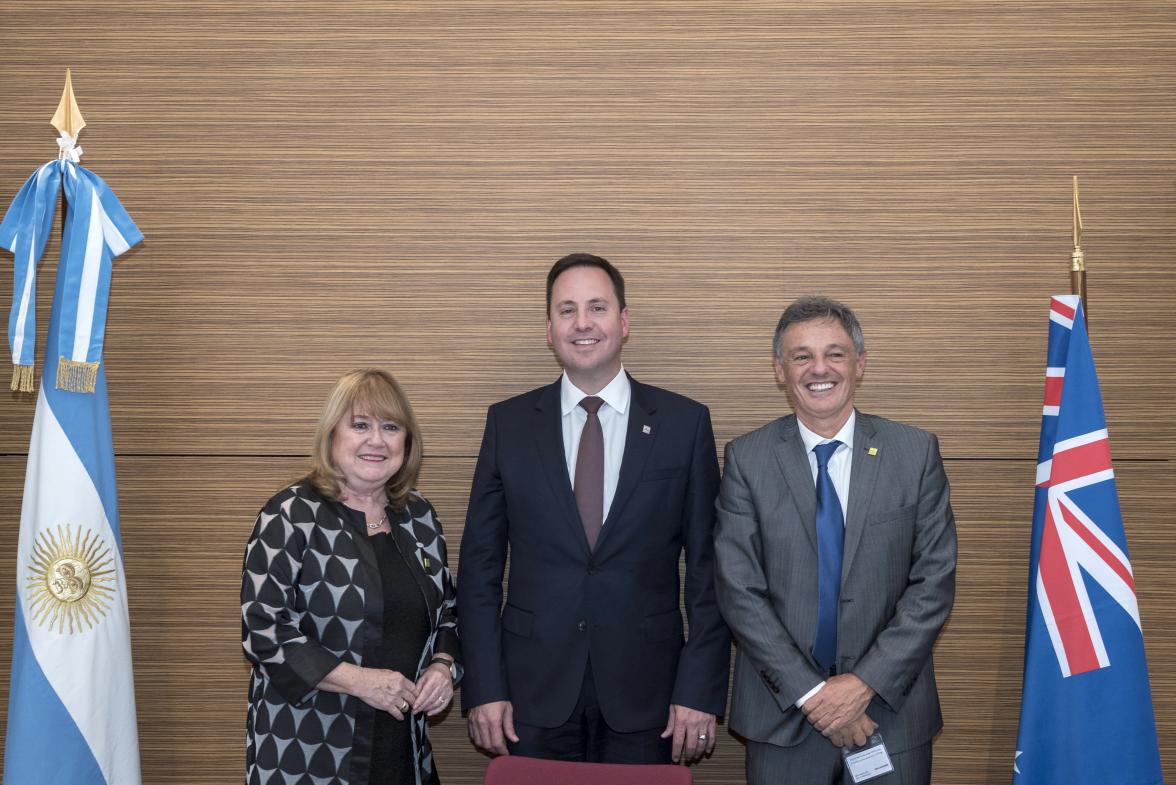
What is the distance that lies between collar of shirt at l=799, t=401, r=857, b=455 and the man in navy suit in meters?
0.30

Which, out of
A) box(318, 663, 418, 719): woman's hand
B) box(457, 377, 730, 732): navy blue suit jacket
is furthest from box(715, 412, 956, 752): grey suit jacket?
box(318, 663, 418, 719): woman's hand

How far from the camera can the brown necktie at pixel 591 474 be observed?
2.73 m

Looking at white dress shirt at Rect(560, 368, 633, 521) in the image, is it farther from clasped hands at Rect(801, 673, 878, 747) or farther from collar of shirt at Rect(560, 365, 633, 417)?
clasped hands at Rect(801, 673, 878, 747)

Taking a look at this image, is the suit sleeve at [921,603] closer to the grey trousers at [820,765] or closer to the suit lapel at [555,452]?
the grey trousers at [820,765]

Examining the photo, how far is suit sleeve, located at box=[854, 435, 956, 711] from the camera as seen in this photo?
242 centimetres

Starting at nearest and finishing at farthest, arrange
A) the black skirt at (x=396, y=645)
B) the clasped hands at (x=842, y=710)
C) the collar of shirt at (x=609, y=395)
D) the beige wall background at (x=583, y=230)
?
the clasped hands at (x=842, y=710), the black skirt at (x=396, y=645), the collar of shirt at (x=609, y=395), the beige wall background at (x=583, y=230)

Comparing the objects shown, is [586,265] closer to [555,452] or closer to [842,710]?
[555,452]

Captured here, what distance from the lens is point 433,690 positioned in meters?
2.53

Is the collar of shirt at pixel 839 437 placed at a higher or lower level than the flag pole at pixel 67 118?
lower

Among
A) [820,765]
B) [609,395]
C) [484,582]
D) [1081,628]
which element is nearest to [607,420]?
[609,395]

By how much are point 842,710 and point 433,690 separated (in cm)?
102

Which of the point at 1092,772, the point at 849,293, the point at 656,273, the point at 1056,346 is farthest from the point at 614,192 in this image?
the point at 1092,772

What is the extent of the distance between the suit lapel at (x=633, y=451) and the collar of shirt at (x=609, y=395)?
0.02 m

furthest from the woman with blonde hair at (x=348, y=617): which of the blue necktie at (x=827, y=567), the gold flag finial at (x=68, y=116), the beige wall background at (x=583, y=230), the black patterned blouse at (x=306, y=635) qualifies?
the gold flag finial at (x=68, y=116)
